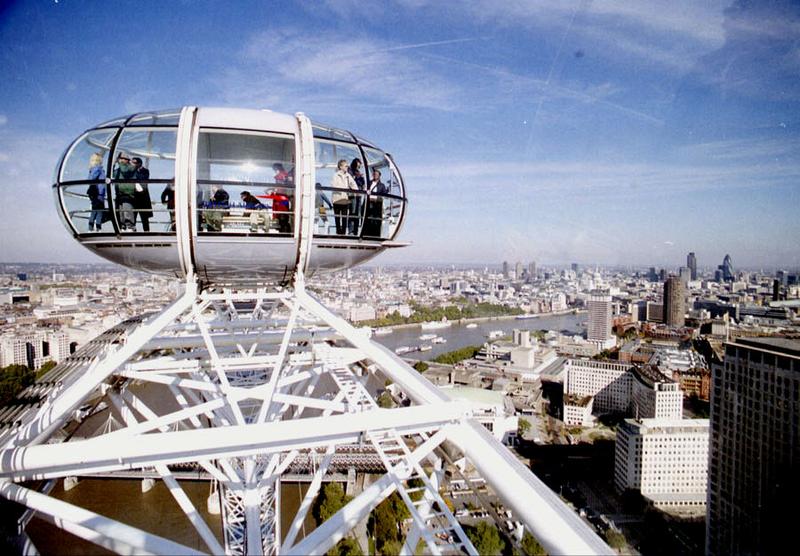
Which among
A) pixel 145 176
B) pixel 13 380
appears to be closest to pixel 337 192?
pixel 145 176

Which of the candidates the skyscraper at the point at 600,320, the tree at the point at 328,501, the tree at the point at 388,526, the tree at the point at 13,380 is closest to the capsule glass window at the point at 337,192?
the tree at the point at 388,526

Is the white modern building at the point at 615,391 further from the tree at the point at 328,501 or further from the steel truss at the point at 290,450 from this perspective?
the steel truss at the point at 290,450

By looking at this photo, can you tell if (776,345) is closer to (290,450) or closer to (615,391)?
(290,450)

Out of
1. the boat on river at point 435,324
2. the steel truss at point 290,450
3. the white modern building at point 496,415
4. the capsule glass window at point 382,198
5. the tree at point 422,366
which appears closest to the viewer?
the steel truss at point 290,450

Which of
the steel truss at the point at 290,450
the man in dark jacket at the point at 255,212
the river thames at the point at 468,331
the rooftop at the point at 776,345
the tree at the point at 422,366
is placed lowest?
the river thames at the point at 468,331

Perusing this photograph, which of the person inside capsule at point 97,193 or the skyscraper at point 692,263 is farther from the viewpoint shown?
the skyscraper at point 692,263

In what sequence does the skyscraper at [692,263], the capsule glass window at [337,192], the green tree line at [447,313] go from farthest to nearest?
the green tree line at [447,313], the skyscraper at [692,263], the capsule glass window at [337,192]
